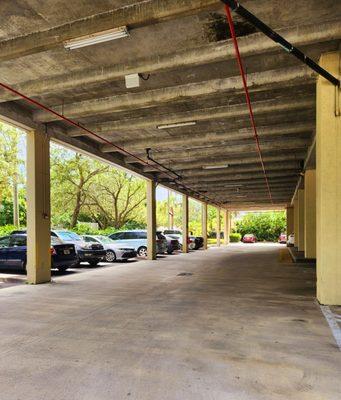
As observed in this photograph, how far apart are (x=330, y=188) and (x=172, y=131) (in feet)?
18.9

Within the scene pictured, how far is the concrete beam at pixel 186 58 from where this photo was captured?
5.66m

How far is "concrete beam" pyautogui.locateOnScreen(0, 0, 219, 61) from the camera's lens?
4.64 metres

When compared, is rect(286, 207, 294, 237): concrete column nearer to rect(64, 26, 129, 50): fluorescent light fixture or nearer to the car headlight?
the car headlight

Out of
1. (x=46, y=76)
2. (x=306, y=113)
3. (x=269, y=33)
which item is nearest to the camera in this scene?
(x=269, y=33)

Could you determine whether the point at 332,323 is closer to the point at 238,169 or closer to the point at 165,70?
the point at 165,70

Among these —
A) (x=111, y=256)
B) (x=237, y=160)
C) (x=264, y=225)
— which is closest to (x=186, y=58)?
(x=237, y=160)

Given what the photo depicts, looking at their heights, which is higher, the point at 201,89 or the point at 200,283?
the point at 201,89

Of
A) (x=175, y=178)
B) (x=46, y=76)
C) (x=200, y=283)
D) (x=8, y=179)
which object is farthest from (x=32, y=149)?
(x=8, y=179)

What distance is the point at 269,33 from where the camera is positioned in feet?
15.3

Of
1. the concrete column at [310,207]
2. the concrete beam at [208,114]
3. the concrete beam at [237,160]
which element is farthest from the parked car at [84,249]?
the concrete column at [310,207]

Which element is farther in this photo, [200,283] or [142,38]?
[200,283]

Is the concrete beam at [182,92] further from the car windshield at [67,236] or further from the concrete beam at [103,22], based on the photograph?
the car windshield at [67,236]

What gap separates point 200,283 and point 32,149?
581cm

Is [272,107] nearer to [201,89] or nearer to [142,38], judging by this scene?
[201,89]
